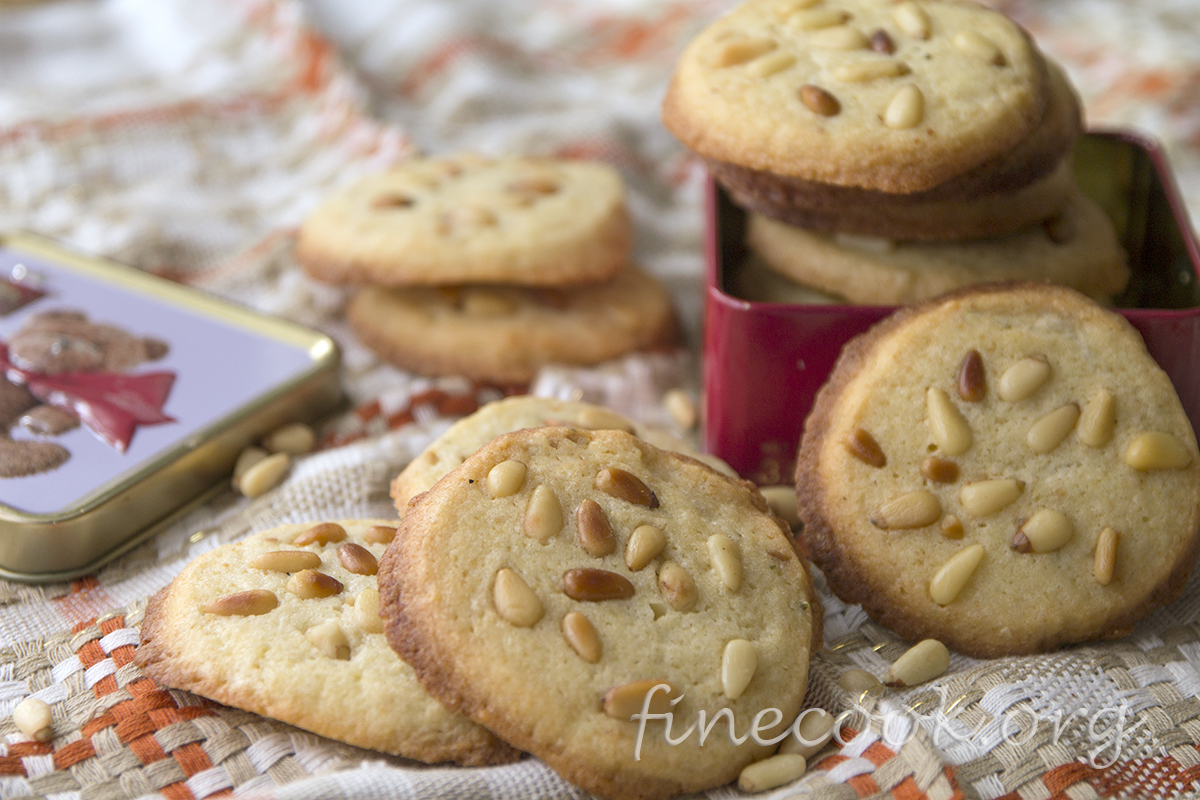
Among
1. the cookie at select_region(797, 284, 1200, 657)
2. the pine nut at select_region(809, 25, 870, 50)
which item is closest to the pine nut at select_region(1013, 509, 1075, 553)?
the cookie at select_region(797, 284, 1200, 657)

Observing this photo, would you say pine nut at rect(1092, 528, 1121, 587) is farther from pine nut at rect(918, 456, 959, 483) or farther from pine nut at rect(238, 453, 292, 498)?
pine nut at rect(238, 453, 292, 498)

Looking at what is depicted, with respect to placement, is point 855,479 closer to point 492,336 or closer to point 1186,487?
point 1186,487

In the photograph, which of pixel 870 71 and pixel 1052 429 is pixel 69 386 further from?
pixel 1052 429

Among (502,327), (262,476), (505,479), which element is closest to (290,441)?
(262,476)

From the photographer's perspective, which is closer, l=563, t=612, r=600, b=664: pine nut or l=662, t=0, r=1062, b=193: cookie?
l=563, t=612, r=600, b=664: pine nut

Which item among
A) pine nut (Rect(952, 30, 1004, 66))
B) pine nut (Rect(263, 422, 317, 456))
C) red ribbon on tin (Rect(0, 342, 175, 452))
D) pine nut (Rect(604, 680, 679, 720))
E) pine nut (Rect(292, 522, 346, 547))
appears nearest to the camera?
pine nut (Rect(604, 680, 679, 720))

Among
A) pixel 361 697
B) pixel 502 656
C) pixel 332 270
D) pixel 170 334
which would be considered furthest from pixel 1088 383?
→ pixel 170 334
